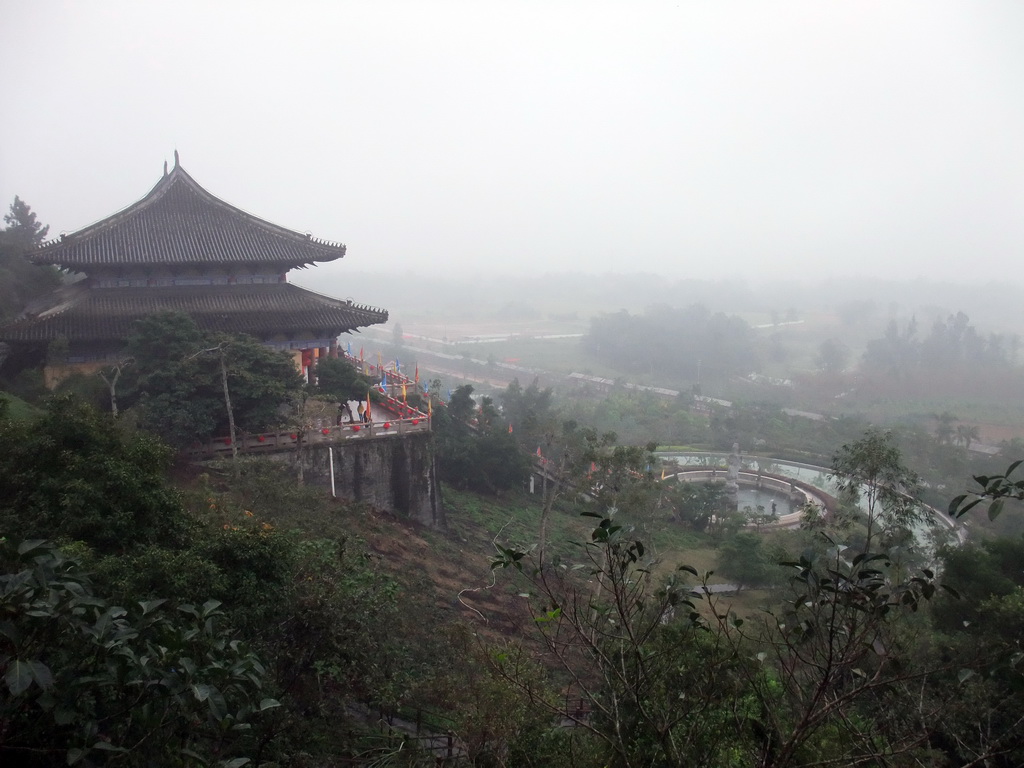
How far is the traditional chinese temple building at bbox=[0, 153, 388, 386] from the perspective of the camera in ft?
59.5

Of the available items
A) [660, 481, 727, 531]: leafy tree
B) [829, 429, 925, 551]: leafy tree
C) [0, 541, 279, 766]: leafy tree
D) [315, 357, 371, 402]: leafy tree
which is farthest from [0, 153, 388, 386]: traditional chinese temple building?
[0, 541, 279, 766]: leafy tree

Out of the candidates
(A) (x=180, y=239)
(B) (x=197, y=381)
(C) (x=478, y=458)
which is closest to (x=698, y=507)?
(C) (x=478, y=458)

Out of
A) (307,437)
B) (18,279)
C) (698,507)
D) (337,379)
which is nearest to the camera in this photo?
(307,437)

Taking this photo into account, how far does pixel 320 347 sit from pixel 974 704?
17.6m

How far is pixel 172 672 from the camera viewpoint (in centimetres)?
387

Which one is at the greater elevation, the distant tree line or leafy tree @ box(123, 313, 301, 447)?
leafy tree @ box(123, 313, 301, 447)

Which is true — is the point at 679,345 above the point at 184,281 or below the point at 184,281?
below

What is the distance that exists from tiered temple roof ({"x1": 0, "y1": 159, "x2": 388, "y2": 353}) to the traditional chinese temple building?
3cm

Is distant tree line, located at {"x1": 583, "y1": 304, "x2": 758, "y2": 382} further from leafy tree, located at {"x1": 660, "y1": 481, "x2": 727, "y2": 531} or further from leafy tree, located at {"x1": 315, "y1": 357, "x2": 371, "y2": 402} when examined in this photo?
leafy tree, located at {"x1": 315, "y1": 357, "x2": 371, "y2": 402}

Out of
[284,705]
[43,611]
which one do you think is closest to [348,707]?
[284,705]

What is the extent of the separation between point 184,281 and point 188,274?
0.23 meters

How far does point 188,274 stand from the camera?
20.0 metres

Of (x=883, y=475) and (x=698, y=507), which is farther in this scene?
(x=698, y=507)

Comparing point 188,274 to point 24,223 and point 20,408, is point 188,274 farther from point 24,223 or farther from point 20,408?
point 24,223
